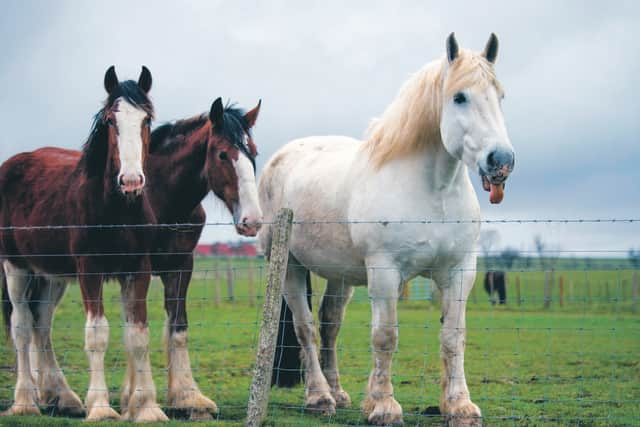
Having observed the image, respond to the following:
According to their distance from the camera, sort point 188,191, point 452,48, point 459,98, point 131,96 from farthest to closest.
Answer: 1. point 188,191
2. point 131,96
3. point 452,48
4. point 459,98

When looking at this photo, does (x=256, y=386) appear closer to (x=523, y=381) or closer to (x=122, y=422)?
(x=122, y=422)

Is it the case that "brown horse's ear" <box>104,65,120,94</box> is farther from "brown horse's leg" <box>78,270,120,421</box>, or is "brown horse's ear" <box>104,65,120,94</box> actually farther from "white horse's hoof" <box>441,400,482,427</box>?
"white horse's hoof" <box>441,400,482,427</box>

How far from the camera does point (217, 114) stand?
685cm

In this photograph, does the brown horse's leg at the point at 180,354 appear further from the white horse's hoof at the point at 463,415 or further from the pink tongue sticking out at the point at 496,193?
the pink tongue sticking out at the point at 496,193

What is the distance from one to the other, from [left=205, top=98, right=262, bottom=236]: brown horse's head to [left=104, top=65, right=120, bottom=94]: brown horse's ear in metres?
0.90

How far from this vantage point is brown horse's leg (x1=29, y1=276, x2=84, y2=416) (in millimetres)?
6934

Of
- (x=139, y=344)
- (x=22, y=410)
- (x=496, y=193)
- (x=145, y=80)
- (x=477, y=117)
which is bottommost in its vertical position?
(x=22, y=410)

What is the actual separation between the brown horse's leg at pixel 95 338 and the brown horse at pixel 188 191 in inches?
29.8

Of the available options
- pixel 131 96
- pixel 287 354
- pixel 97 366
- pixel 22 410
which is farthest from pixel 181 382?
pixel 131 96

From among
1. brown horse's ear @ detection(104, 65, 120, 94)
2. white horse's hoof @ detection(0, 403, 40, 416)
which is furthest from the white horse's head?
white horse's hoof @ detection(0, 403, 40, 416)

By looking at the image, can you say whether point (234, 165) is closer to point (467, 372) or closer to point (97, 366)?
point (97, 366)

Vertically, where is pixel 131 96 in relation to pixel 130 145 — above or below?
above

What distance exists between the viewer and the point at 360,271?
673cm

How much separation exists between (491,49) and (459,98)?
1.83 feet
